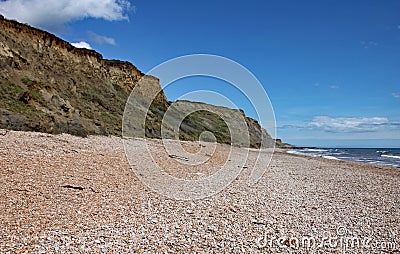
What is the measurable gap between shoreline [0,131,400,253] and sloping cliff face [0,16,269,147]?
7057mm

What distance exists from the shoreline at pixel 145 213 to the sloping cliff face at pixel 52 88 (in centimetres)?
706

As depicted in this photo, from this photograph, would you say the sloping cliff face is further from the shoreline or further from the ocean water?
the ocean water

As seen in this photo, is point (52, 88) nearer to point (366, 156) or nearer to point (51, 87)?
point (51, 87)

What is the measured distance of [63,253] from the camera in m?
4.30

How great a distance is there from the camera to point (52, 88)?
22.0m

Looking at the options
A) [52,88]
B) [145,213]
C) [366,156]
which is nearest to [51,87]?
[52,88]

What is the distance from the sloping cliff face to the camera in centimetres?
1731

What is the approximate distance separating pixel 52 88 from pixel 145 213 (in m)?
19.0

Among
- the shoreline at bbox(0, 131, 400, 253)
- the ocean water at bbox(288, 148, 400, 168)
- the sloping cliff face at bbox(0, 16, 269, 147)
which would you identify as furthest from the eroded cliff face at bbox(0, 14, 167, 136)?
the ocean water at bbox(288, 148, 400, 168)

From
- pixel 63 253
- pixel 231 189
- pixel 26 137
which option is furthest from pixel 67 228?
pixel 26 137

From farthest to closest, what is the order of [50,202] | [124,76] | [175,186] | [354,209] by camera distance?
1. [124,76]
2. [175,186]
3. [354,209]
4. [50,202]

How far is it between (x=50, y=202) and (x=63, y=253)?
2.27 meters

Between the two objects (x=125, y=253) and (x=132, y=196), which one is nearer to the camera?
(x=125, y=253)

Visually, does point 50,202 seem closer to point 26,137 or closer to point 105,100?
point 26,137
